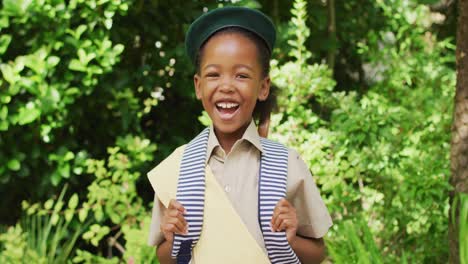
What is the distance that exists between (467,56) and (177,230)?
1.66 metres

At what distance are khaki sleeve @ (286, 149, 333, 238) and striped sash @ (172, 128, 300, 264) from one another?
0.05 meters

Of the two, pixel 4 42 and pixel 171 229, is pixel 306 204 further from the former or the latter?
pixel 4 42

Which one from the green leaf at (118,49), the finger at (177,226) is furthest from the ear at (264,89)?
the green leaf at (118,49)

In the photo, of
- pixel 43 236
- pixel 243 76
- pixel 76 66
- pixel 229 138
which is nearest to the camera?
pixel 243 76

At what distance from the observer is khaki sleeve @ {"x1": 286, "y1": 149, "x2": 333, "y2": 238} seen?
6.68 feet

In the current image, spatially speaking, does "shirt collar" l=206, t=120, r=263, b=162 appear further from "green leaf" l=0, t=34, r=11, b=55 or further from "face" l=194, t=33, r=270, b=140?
"green leaf" l=0, t=34, r=11, b=55

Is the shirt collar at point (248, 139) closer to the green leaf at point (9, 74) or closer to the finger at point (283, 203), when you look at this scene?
the finger at point (283, 203)

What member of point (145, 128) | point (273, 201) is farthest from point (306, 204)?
point (145, 128)

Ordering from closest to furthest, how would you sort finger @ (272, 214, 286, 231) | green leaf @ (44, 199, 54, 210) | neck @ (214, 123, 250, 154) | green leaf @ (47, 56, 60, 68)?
finger @ (272, 214, 286, 231)
neck @ (214, 123, 250, 154)
green leaf @ (47, 56, 60, 68)
green leaf @ (44, 199, 54, 210)

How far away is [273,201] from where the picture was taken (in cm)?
193

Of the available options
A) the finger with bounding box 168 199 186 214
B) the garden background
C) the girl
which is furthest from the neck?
the garden background

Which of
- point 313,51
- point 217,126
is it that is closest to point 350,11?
point 313,51

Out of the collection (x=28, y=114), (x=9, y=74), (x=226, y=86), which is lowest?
(x=226, y=86)

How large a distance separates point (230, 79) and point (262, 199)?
34 cm
